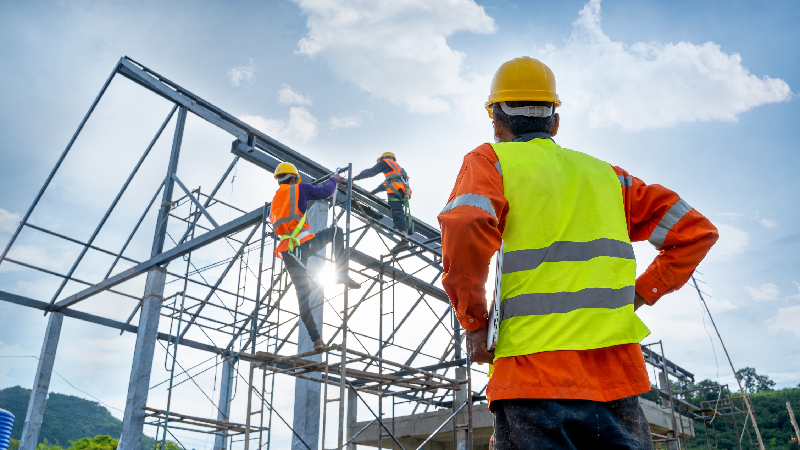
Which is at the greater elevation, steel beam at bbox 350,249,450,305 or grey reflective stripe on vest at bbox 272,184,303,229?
steel beam at bbox 350,249,450,305

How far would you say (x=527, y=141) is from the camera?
2.21 m

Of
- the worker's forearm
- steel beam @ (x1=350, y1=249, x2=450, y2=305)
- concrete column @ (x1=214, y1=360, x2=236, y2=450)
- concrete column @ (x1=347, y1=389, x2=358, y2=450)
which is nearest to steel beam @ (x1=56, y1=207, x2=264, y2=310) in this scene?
steel beam @ (x1=350, y1=249, x2=450, y2=305)

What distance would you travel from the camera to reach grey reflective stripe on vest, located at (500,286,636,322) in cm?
176

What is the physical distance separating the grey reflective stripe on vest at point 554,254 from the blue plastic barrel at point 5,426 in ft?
13.5

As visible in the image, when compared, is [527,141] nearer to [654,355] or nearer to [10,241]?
[10,241]

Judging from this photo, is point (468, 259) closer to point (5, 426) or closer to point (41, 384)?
point (5, 426)

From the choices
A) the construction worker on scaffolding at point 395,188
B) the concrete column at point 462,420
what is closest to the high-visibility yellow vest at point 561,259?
the concrete column at point 462,420

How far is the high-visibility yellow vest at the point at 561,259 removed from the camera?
1739 millimetres

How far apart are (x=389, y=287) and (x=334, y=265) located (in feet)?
15.3

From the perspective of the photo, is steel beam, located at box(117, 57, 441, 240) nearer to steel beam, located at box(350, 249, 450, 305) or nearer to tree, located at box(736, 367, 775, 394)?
steel beam, located at box(350, 249, 450, 305)

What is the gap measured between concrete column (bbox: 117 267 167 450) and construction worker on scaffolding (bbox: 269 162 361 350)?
18.7 feet

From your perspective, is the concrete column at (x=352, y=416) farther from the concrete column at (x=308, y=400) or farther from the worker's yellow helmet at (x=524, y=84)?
the worker's yellow helmet at (x=524, y=84)

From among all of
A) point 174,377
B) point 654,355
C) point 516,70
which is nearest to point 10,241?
point 174,377

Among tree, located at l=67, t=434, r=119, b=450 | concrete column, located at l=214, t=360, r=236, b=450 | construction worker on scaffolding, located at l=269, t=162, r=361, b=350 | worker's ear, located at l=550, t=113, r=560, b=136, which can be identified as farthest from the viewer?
tree, located at l=67, t=434, r=119, b=450
